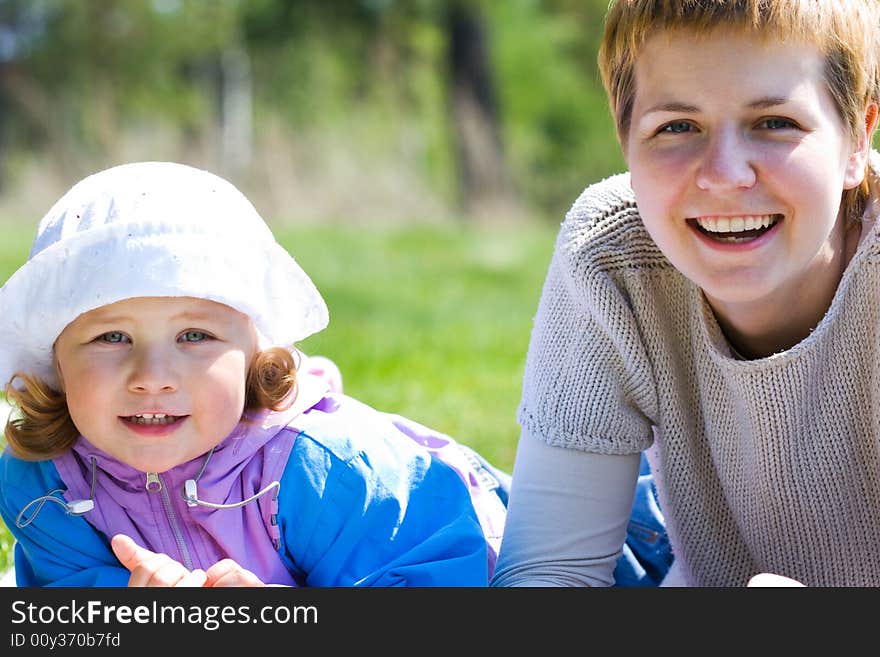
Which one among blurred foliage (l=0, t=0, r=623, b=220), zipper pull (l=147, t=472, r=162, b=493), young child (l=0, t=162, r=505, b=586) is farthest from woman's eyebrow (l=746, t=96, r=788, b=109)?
blurred foliage (l=0, t=0, r=623, b=220)

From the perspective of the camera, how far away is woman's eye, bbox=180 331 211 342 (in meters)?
1.96

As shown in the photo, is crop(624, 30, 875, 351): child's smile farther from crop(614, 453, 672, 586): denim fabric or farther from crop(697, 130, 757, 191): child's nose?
crop(614, 453, 672, 586): denim fabric

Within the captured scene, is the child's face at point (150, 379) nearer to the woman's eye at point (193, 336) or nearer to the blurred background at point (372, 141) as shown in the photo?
the woman's eye at point (193, 336)

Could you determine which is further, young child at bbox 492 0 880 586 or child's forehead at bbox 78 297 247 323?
child's forehead at bbox 78 297 247 323

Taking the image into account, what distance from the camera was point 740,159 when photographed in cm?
178

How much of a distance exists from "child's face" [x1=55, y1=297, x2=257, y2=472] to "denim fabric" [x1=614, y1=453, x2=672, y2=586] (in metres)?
0.98

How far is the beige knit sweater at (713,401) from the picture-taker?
1.93 m

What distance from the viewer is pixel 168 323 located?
1.92m

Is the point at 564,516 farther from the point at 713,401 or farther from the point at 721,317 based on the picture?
the point at 721,317

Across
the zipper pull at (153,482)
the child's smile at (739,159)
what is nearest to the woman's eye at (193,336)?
the zipper pull at (153,482)

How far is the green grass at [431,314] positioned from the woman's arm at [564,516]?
1.17 m

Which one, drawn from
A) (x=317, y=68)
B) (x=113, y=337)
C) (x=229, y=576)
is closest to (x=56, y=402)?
(x=113, y=337)

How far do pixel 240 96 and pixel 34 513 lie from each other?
23639mm
